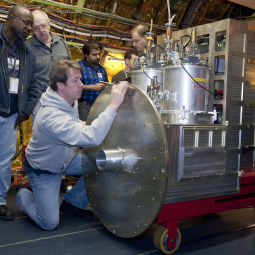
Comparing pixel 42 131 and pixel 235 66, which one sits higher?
pixel 235 66

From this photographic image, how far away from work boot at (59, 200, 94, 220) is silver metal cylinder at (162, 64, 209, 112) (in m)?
1.01

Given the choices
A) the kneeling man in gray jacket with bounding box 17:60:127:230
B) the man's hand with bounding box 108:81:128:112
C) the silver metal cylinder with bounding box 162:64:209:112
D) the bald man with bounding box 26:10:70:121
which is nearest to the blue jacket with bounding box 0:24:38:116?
the bald man with bounding box 26:10:70:121

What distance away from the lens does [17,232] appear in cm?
193

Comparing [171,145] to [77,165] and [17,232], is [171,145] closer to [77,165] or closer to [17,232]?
[77,165]

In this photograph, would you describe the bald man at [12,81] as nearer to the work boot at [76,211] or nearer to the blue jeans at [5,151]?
the blue jeans at [5,151]

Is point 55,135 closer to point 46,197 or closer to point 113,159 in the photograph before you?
point 113,159

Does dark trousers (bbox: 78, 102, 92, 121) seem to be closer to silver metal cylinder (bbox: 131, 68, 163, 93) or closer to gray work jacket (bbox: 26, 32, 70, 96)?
gray work jacket (bbox: 26, 32, 70, 96)

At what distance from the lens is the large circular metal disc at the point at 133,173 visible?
58.6 inches

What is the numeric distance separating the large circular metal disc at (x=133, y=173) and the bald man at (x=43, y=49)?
839 mm

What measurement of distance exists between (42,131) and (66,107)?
22cm

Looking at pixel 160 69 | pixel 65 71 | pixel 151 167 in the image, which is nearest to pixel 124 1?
pixel 160 69

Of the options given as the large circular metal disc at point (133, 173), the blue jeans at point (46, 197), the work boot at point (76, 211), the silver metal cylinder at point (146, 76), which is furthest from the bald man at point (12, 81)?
the silver metal cylinder at point (146, 76)

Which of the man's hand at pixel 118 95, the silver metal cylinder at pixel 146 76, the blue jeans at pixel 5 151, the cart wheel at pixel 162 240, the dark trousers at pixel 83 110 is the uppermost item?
the silver metal cylinder at pixel 146 76

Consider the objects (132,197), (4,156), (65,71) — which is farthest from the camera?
(4,156)
